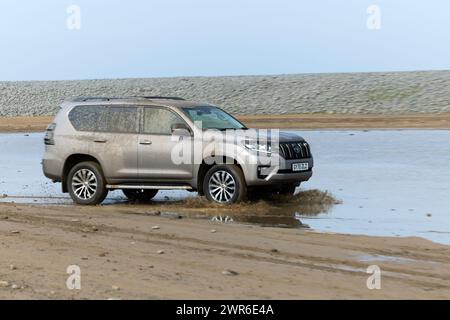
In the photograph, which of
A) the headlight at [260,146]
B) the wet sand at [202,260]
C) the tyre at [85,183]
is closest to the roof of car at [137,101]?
the tyre at [85,183]

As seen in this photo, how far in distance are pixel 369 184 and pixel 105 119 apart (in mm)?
5843

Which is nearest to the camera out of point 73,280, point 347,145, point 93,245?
point 73,280

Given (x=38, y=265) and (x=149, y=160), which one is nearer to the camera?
(x=38, y=265)

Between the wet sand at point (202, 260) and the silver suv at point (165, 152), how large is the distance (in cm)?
185

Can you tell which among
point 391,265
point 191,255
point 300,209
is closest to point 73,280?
point 191,255

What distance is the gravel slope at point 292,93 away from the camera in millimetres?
58297

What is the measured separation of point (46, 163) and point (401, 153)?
523 inches

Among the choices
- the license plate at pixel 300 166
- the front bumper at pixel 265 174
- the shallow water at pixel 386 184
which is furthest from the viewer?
the license plate at pixel 300 166

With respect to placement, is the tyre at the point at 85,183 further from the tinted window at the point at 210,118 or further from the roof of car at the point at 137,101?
the tinted window at the point at 210,118

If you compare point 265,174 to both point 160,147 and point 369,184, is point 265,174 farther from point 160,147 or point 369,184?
point 369,184

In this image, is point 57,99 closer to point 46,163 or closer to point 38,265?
point 46,163

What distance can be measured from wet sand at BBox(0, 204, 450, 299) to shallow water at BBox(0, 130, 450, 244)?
1.38 meters

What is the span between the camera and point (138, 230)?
40.7 feet

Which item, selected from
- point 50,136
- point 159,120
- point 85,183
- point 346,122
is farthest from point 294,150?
point 346,122
